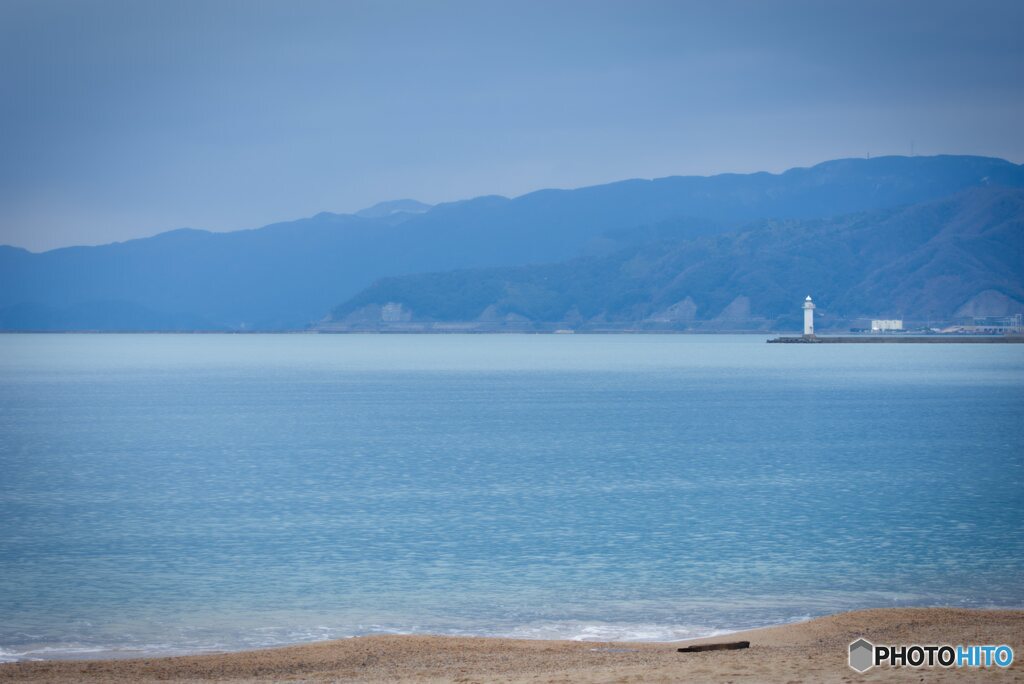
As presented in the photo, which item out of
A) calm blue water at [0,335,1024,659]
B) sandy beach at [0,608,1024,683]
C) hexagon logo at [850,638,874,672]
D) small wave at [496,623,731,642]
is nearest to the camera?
sandy beach at [0,608,1024,683]

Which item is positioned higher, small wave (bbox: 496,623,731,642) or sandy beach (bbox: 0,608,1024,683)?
sandy beach (bbox: 0,608,1024,683)


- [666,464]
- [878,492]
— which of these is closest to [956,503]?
[878,492]

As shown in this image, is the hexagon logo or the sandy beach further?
the hexagon logo

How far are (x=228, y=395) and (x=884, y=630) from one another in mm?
66557

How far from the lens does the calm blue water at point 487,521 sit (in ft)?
58.9

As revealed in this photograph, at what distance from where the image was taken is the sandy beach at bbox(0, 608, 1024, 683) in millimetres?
12078

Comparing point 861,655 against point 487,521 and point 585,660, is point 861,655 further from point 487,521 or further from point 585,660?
point 487,521

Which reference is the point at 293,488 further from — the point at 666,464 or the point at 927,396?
the point at 927,396

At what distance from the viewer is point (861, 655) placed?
1307 cm

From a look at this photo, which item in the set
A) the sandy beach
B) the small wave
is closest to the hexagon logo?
the sandy beach

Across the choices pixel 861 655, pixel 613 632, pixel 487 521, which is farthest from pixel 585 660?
pixel 487 521

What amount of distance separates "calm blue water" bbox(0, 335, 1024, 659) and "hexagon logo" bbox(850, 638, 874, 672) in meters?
2.95

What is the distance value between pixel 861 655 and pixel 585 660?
10.3 ft

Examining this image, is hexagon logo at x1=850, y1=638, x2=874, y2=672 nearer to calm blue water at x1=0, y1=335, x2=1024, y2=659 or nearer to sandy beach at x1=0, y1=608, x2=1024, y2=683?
sandy beach at x1=0, y1=608, x2=1024, y2=683
